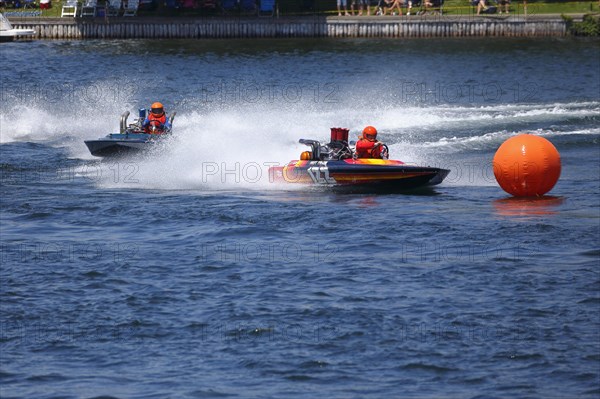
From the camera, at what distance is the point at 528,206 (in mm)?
18125

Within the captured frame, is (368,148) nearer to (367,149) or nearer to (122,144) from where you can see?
(367,149)

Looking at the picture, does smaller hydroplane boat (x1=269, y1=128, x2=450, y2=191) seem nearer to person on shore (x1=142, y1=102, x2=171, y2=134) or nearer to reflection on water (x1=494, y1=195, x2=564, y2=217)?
reflection on water (x1=494, y1=195, x2=564, y2=217)

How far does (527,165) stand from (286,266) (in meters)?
5.02

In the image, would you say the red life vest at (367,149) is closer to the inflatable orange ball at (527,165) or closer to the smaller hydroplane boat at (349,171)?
the smaller hydroplane boat at (349,171)

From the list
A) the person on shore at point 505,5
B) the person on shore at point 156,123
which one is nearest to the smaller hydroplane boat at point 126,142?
the person on shore at point 156,123

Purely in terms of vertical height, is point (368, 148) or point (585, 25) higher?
point (585, 25)

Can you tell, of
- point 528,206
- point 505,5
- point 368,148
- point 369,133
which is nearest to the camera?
point 528,206

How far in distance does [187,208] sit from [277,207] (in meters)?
1.53

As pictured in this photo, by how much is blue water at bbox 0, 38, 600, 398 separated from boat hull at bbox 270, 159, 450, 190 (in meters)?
0.26

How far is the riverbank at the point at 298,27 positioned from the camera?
4653 centimetres

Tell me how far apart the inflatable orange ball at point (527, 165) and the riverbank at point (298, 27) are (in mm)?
29056

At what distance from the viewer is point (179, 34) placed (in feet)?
155

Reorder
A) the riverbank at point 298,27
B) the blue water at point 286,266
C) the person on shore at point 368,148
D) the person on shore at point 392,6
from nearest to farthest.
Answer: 1. the blue water at point 286,266
2. the person on shore at point 368,148
3. the riverbank at point 298,27
4. the person on shore at point 392,6

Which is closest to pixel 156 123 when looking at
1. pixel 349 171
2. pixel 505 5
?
pixel 349 171
